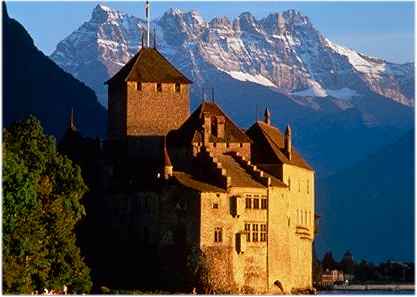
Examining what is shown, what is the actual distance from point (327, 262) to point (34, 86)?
28338 millimetres

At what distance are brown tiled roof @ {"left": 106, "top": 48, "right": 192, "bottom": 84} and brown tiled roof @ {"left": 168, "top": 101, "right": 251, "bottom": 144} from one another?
3.87 m

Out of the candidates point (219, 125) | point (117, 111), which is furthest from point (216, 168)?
point (117, 111)

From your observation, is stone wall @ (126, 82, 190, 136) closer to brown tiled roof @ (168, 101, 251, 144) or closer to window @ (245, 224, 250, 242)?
brown tiled roof @ (168, 101, 251, 144)

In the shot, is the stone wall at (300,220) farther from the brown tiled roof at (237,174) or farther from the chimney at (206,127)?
the chimney at (206,127)

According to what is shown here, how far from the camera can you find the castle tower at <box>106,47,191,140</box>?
5069 inches

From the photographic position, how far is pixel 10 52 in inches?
7387

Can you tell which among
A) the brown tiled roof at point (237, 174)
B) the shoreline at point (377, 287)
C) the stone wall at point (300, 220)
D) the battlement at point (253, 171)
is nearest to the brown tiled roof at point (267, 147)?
the stone wall at point (300, 220)

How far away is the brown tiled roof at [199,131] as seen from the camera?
124 meters

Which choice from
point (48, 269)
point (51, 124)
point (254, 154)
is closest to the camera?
point (48, 269)

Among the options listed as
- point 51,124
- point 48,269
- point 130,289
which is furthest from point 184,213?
point 51,124

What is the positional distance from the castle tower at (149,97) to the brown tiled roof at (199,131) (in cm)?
286

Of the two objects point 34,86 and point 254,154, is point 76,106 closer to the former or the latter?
point 34,86

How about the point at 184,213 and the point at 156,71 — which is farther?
the point at 156,71

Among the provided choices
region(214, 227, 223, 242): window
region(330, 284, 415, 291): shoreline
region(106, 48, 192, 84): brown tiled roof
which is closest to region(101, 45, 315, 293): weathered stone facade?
region(214, 227, 223, 242): window
